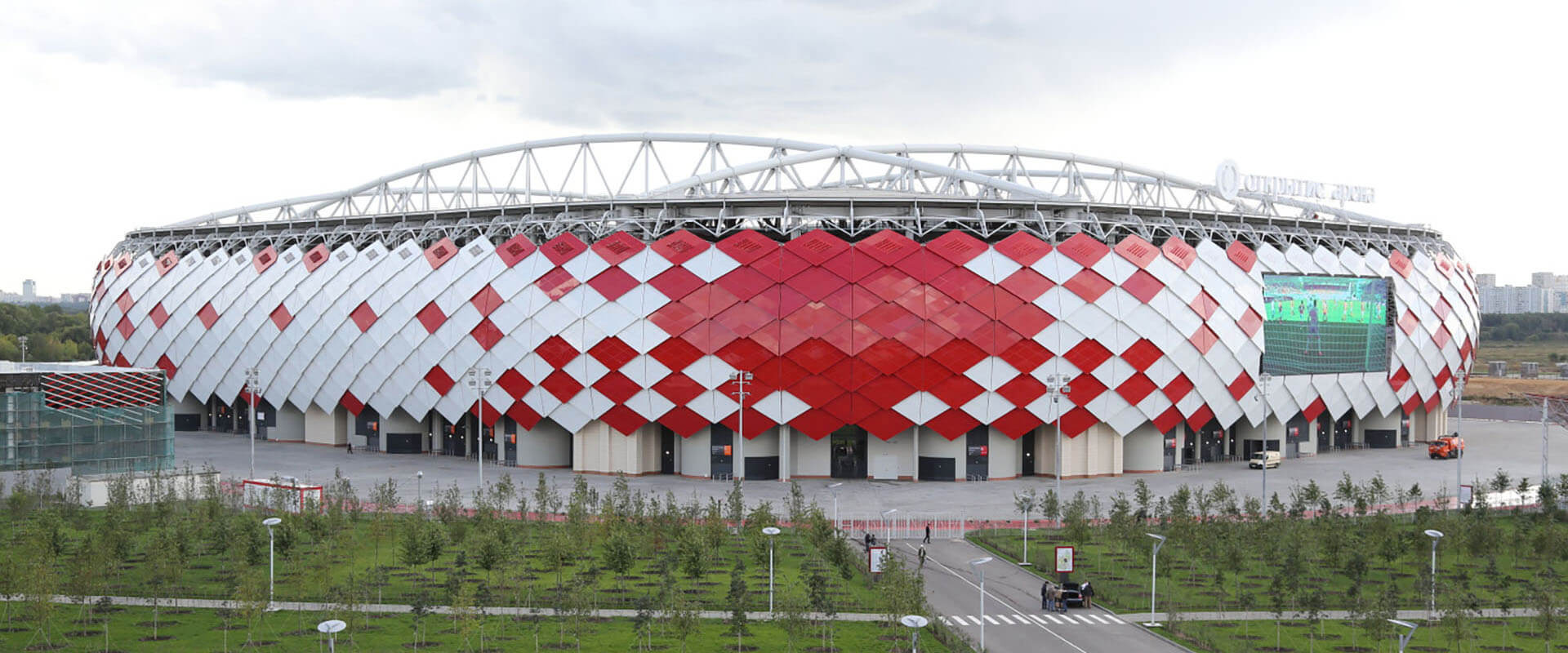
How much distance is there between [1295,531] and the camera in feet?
133

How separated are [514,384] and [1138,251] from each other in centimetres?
3189

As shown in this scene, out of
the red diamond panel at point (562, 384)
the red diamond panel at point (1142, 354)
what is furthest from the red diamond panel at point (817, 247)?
the red diamond panel at point (1142, 354)

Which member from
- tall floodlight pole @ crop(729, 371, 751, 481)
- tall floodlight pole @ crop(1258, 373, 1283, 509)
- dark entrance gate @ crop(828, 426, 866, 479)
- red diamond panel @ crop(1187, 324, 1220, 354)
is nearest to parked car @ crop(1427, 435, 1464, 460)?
tall floodlight pole @ crop(1258, 373, 1283, 509)

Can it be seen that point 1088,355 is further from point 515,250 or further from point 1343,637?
point 1343,637

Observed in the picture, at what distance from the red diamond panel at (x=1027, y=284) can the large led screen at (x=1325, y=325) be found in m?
15.3

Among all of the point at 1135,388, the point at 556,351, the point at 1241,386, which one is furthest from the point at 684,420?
the point at 1241,386

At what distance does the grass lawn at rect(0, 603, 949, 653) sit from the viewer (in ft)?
99.9

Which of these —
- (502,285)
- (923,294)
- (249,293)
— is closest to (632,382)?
(502,285)

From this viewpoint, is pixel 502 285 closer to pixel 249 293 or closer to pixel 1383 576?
pixel 249 293

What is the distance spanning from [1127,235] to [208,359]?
57.8 m

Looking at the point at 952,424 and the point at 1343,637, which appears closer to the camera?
the point at 1343,637

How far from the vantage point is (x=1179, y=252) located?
66750 mm

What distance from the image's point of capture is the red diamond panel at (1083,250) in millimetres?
63938

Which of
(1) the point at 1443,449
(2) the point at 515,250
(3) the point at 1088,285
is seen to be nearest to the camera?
(3) the point at 1088,285
